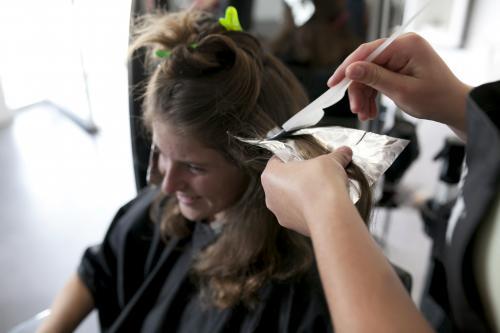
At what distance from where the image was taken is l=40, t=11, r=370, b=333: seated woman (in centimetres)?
76

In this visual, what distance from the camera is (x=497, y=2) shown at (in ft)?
7.80

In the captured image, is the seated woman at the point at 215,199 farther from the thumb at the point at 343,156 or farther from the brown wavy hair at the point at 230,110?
the thumb at the point at 343,156

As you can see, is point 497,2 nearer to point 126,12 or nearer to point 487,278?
point 126,12

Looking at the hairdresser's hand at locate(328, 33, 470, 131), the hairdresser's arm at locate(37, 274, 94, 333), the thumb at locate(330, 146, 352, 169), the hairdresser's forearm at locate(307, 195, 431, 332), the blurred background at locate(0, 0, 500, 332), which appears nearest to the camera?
the hairdresser's forearm at locate(307, 195, 431, 332)

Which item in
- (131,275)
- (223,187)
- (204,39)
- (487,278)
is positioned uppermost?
(204,39)

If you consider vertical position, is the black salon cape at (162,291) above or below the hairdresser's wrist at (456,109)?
below

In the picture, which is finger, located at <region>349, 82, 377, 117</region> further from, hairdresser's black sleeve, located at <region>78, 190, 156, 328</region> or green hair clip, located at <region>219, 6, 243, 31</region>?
hairdresser's black sleeve, located at <region>78, 190, 156, 328</region>

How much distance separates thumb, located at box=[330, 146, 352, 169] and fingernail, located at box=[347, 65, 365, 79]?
0.09m

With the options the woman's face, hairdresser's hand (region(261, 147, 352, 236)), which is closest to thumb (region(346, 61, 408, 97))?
hairdresser's hand (region(261, 147, 352, 236))

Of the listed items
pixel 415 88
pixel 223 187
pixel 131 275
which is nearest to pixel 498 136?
pixel 415 88

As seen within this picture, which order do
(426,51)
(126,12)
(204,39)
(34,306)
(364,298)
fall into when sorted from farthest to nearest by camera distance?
(34,306)
(126,12)
(204,39)
(426,51)
(364,298)

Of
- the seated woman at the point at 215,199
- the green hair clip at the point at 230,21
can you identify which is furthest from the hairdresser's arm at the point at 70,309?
the green hair clip at the point at 230,21

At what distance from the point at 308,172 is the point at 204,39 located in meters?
0.42

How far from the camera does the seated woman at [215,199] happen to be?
0.76 meters
